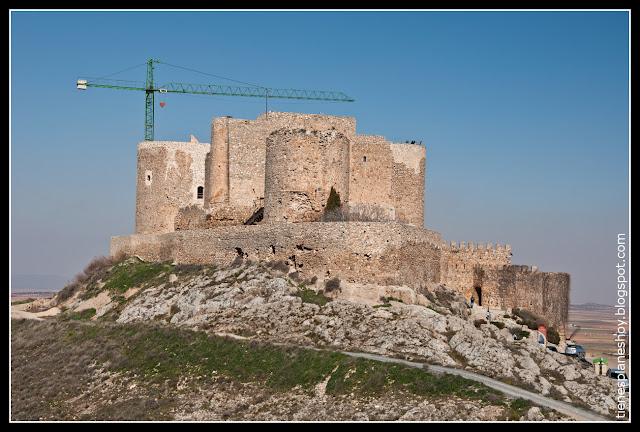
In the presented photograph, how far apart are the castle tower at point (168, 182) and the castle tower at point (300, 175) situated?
9688 mm

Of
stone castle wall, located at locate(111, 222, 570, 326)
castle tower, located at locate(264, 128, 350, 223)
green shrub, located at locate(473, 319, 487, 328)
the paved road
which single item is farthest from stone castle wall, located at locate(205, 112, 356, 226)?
the paved road

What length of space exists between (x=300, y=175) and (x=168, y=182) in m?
11.5

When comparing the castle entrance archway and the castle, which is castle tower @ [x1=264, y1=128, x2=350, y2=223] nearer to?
the castle

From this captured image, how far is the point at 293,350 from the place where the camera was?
34906 mm

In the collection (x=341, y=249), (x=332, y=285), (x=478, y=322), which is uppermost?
(x=341, y=249)

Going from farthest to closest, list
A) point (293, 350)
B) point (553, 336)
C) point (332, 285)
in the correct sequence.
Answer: point (553, 336), point (332, 285), point (293, 350)

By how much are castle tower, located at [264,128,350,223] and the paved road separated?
31.0 feet

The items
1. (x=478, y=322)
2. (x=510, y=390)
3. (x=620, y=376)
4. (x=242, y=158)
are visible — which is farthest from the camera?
(x=242, y=158)

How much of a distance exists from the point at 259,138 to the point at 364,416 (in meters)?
22.7

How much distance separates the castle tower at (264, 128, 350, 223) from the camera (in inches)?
1681

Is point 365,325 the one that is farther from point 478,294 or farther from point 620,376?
point 478,294

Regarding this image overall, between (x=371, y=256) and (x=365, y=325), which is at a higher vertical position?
(x=371, y=256)

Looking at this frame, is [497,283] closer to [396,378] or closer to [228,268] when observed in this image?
[228,268]

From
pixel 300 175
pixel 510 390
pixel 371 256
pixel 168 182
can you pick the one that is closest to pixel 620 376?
pixel 510 390
